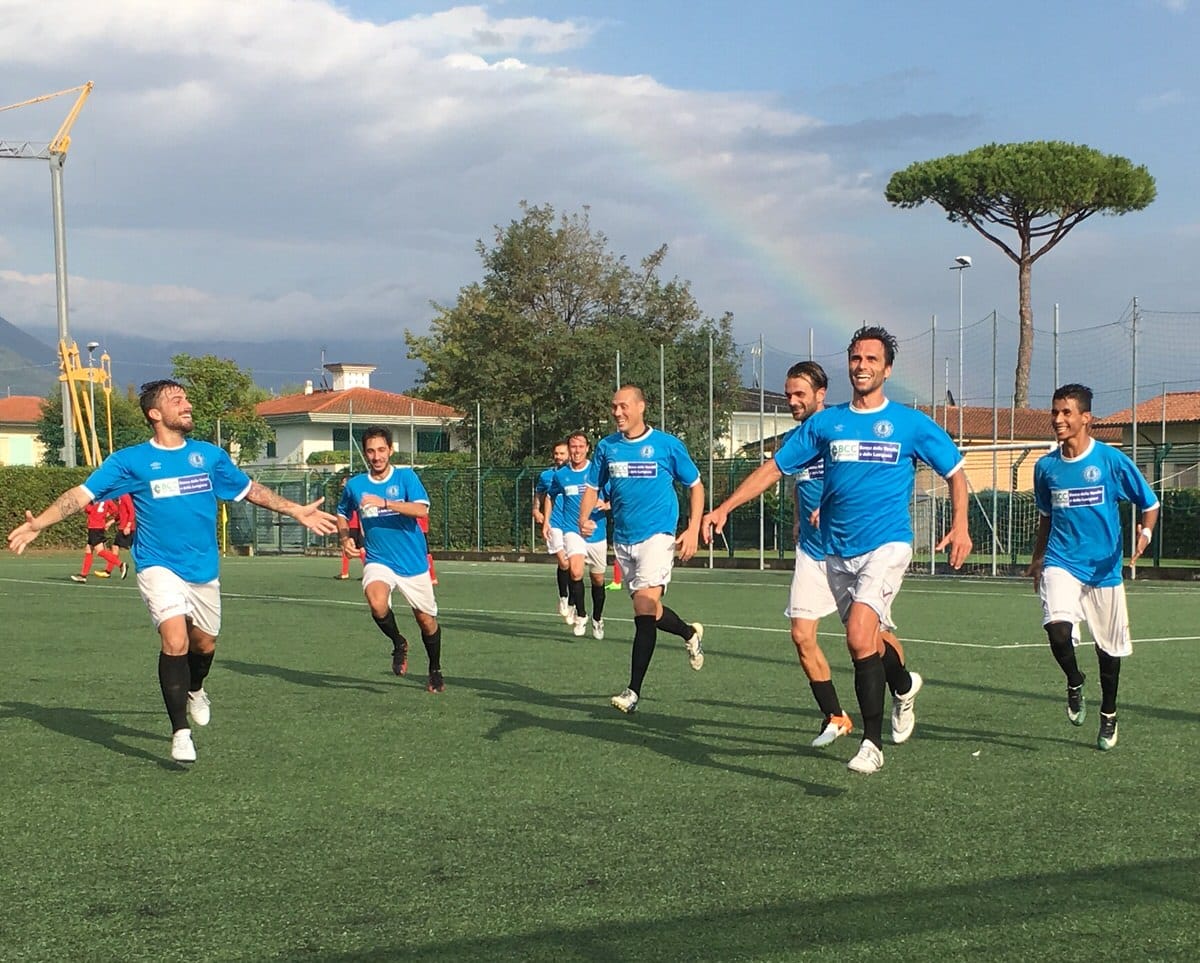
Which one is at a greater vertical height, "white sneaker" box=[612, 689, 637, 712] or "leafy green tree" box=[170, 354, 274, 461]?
"leafy green tree" box=[170, 354, 274, 461]

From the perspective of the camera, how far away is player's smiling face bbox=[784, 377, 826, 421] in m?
8.90

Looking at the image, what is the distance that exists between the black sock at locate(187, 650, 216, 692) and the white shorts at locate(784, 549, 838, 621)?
126 inches

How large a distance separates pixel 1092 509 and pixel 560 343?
39.9 meters

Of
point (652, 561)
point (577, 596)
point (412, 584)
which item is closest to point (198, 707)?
point (412, 584)

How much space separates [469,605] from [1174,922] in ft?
50.4

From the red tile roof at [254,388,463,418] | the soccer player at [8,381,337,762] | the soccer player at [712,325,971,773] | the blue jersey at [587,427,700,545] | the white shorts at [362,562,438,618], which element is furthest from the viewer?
the red tile roof at [254,388,463,418]

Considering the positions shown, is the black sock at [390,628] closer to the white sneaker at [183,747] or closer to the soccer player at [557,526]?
the white sneaker at [183,747]

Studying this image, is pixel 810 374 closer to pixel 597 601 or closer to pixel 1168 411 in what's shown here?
pixel 597 601

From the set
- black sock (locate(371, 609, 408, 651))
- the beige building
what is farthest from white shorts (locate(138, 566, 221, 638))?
the beige building

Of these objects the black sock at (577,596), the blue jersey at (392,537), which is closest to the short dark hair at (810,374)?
the blue jersey at (392,537)

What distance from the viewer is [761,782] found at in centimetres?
691

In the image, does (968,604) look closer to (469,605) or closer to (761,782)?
(469,605)

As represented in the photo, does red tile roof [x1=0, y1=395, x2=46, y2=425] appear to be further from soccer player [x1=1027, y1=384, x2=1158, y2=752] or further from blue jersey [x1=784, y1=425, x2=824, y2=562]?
soccer player [x1=1027, y1=384, x2=1158, y2=752]

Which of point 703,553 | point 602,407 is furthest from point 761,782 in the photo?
point 602,407
